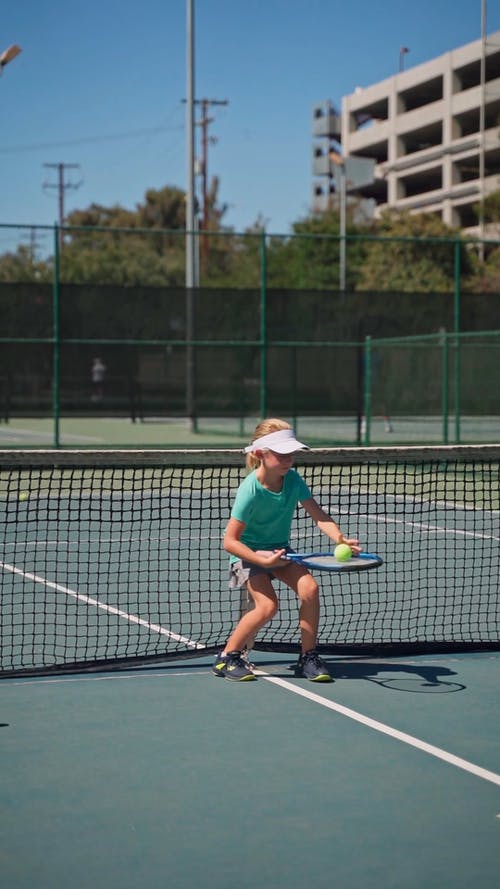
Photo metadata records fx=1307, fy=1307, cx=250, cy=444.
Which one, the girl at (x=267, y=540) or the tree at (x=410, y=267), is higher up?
the tree at (x=410, y=267)

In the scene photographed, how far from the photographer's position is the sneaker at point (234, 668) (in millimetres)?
5691

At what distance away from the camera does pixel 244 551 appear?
18.0 feet

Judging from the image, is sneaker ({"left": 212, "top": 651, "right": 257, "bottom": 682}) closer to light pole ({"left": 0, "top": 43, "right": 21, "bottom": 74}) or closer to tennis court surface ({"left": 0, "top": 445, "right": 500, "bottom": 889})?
tennis court surface ({"left": 0, "top": 445, "right": 500, "bottom": 889})

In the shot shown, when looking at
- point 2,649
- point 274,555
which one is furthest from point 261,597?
point 2,649

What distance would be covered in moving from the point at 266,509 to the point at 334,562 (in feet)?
2.12

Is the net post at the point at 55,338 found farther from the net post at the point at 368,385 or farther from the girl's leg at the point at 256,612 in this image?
the girl's leg at the point at 256,612

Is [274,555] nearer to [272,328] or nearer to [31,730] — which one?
[31,730]

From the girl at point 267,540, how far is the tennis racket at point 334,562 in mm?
211

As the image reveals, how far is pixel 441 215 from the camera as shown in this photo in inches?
2709

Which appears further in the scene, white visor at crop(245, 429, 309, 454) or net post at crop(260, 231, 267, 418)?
net post at crop(260, 231, 267, 418)

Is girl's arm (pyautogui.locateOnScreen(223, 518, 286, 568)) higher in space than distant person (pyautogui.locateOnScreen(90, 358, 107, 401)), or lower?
lower

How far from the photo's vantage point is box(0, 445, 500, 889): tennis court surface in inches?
141

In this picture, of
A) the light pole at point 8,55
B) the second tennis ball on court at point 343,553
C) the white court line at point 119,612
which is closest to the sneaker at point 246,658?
the white court line at point 119,612

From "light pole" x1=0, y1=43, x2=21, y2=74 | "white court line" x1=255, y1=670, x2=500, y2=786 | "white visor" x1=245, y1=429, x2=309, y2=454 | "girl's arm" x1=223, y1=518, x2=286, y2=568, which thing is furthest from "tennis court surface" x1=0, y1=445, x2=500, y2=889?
"light pole" x1=0, y1=43, x2=21, y2=74
